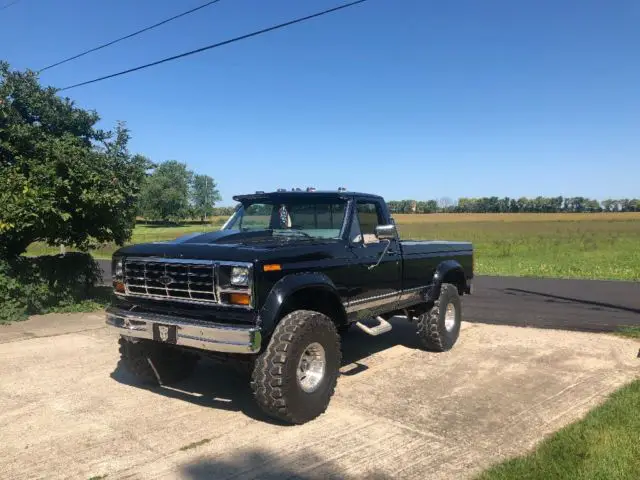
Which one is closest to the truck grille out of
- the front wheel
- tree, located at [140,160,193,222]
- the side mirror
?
the front wheel

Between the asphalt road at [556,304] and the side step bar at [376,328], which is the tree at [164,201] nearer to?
the asphalt road at [556,304]

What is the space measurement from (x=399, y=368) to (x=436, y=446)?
2306 millimetres

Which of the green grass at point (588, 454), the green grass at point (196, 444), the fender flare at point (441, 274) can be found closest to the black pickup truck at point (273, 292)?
the fender flare at point (441, 274)

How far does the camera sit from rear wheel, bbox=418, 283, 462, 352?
23.8ft

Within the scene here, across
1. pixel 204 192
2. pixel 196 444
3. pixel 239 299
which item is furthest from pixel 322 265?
pixel 204 192

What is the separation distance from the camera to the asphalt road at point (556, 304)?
9.89m

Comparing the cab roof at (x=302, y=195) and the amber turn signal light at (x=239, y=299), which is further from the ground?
the cab roof at (x=302, y=195)

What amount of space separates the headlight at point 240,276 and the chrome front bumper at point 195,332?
0.36m

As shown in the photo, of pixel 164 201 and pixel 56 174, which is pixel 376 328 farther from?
pixel 164 201

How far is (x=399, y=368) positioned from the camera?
6.67m

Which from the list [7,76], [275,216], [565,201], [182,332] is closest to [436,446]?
[182,332]

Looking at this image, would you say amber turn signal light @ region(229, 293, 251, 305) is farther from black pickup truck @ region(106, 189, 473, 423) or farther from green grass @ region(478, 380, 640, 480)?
green grass @ region(478, 380, 640, 480)

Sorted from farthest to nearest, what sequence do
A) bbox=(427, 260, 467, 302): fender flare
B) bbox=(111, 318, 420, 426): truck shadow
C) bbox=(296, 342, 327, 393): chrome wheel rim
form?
bbox=(427, 260, 467, 302): fender flare, bbox=(111, 318, 420, 426): truck shadow, bbox=(296, 342, 327, 393): chrome wheel rim

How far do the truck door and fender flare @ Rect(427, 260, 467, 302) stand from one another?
2.90 ft
